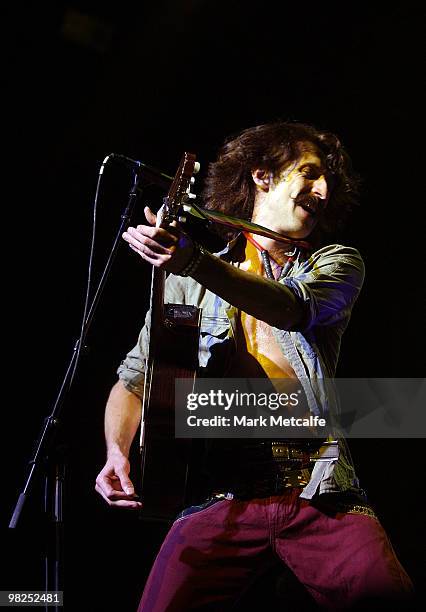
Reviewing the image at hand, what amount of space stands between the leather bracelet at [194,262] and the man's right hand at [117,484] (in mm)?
802

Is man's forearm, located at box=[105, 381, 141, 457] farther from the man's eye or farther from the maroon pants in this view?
the man's eye

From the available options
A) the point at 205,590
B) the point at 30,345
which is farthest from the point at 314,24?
the point at 205,590

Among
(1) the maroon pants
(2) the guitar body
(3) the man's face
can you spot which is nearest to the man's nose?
(3) the man's face

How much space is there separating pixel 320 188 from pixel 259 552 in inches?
64.7

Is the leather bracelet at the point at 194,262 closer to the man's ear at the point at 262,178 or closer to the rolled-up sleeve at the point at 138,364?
the rolled-up sleeve at the point at 138,364

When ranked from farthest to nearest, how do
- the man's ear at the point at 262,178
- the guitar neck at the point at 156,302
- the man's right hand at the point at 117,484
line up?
1. the man's ear at the point at 262,178
2. the guitar neck at the point at 156,302
3. the man's right hand at the point at 117,484

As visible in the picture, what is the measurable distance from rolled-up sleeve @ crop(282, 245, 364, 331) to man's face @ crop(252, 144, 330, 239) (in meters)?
0.44

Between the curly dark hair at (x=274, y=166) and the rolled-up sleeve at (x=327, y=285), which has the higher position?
the curly dark hair at (x=274, y=166)

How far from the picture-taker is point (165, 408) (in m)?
2.14

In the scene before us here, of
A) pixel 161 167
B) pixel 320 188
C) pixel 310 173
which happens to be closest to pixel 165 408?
pixel 320 188

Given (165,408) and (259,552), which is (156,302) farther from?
(259,552)

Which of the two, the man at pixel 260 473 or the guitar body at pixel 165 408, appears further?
the guitar body at pixel 165 408

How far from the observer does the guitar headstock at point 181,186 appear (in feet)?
6.35

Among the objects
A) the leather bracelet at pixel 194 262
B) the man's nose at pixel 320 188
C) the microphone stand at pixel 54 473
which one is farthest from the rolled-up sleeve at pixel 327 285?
the microphone stand at pixel 54 473
